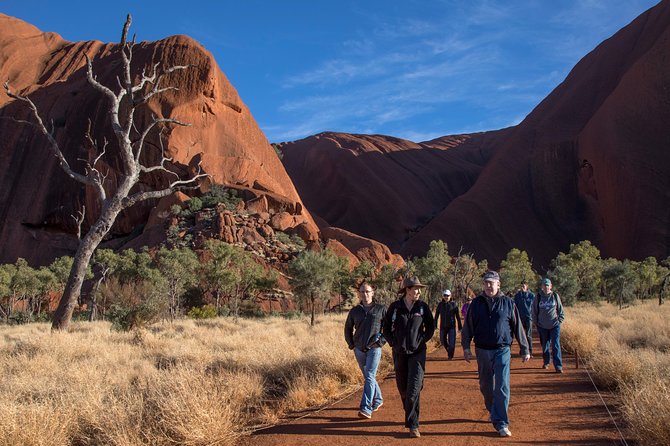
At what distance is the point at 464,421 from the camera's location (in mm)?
6137

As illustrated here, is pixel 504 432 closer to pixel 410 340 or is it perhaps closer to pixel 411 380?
pixel 411 380

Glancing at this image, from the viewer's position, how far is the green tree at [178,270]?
3428 cm

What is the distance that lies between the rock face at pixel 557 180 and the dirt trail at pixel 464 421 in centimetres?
6977

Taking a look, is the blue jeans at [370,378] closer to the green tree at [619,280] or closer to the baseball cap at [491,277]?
the baseball cap at [491,277]

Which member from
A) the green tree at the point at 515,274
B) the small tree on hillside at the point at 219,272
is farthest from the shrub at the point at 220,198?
the green tree at the point at 515,274

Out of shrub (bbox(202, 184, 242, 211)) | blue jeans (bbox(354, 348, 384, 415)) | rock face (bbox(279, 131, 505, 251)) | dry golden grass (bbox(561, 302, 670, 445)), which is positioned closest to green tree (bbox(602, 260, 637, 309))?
dry golden grass (bbox(561, 302, 670, 445))

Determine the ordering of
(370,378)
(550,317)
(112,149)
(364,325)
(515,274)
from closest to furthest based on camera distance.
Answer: (370,378) < (364,325) < (550,317) < (515,274) < (112,149)

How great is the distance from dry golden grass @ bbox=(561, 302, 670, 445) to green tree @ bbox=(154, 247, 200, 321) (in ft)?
84.2

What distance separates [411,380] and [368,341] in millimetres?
1006

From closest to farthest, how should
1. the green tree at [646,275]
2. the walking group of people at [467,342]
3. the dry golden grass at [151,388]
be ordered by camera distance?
1. the dry golden grass at [151,388]
2. the walking group of people at [467,342]
3. the green tree at [646,275]

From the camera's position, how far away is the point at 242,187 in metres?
53.8

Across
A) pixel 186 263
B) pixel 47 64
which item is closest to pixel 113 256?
pixel 186 263

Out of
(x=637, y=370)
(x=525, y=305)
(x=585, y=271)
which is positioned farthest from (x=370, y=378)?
(x=585, y=271)

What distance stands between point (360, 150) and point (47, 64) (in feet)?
224
